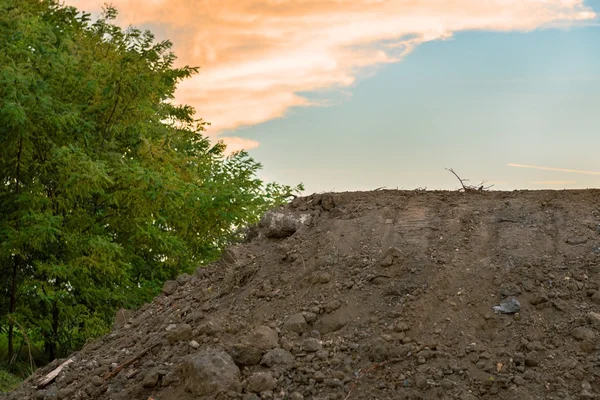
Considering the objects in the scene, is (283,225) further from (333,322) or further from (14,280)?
(14,280)

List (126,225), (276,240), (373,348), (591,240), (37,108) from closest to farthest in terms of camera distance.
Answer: (373,348), (591,240), (276,240), (37,108), (126,225)

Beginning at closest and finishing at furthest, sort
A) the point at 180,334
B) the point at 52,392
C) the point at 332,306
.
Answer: the point at 332,306 → the point at 180,334 → the point at 52,392

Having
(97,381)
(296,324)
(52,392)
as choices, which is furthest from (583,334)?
(52,392)

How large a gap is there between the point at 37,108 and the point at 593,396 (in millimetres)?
10962

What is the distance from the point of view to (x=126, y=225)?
1423 cm

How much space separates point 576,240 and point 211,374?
3.26 m

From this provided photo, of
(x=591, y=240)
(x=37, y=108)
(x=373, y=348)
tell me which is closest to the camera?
(x=373, y=348)

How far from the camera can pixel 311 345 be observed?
4535mm

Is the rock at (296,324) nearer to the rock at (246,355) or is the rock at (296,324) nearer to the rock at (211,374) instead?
the rock at (246,355)

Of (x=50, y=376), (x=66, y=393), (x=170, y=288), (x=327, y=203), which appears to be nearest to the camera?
(x=66, y=393)

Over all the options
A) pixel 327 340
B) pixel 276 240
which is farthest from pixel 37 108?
pixel 327 340

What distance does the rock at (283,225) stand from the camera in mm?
6359

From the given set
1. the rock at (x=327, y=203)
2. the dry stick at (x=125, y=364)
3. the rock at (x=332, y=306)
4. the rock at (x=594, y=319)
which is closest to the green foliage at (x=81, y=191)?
the rock at (x=327, y=203)

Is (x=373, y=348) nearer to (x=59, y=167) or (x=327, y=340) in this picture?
(x=327, y=340)
